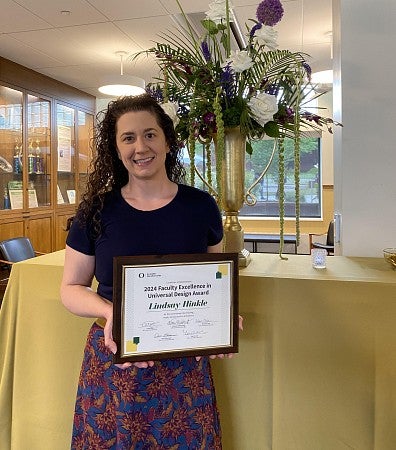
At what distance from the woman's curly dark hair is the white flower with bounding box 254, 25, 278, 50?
0.42m

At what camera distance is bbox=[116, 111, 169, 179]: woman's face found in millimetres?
1046

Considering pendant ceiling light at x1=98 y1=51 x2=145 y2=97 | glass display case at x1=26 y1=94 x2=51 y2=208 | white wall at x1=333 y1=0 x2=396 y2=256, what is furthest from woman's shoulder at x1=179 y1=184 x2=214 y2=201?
glass display case at x1=26 y1=94 x2=51 y2=208

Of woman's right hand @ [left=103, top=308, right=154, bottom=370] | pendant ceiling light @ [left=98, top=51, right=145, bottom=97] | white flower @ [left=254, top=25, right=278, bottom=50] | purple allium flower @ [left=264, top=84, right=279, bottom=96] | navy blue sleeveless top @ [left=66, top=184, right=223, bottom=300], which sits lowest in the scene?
woman's right hand @ [left=103, top=308, right=154, bottom=370]

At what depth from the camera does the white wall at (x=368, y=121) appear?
162cm

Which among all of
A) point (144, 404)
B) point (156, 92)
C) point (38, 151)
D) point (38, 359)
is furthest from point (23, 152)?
point (144, 404)

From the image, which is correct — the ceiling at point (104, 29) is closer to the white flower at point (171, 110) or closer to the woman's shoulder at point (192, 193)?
the white flower at point (171, 110)

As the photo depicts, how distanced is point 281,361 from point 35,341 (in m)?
0.93

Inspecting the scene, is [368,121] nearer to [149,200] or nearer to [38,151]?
[149,200]

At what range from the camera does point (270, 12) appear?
129 cm

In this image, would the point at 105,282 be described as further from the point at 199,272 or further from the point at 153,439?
the point at 153,439

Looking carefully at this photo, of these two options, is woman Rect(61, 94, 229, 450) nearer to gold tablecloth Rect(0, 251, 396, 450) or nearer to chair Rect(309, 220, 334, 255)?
gold tablecloth Rect(0, 251, 396, 450)

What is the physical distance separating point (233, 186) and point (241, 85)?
1.11 ft

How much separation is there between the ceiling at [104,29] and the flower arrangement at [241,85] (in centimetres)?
184

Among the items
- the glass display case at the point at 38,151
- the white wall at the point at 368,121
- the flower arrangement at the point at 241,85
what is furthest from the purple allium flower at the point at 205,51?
the glass display case at the point at 38,151
